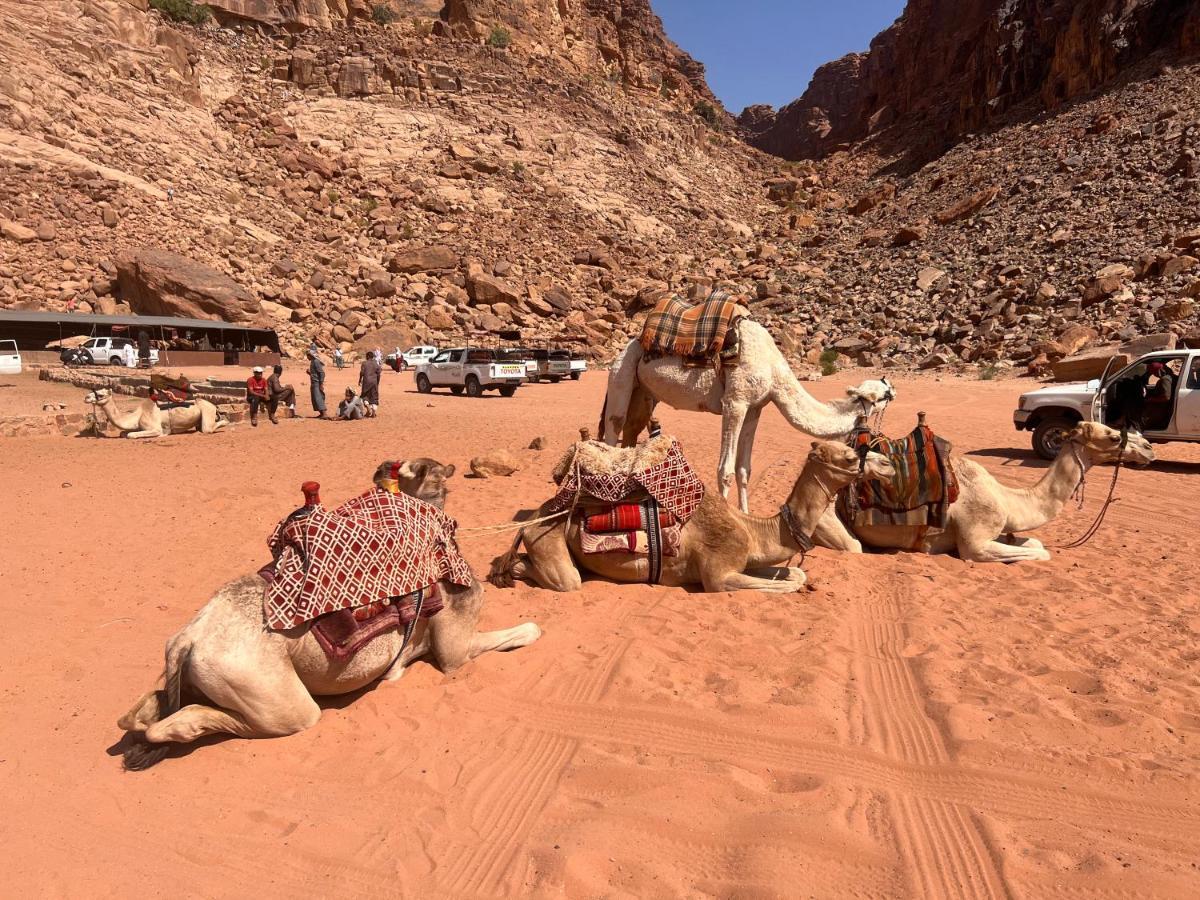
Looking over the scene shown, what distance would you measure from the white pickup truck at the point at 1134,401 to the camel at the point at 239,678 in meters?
10.5

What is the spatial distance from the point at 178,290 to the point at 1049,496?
39.3 meters

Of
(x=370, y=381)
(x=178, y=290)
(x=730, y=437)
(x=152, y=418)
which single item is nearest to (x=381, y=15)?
(x=178, y=290)

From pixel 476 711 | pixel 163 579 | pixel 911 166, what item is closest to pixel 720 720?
pixel 476 711

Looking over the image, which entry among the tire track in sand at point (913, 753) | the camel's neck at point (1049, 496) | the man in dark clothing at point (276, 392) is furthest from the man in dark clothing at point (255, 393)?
the camel's neck at point (1049, 496)

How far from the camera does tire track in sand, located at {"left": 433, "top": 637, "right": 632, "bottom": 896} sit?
8.54 ft

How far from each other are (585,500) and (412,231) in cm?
4556

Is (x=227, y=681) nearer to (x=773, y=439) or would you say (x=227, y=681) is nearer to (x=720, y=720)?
(x=720, y=720)

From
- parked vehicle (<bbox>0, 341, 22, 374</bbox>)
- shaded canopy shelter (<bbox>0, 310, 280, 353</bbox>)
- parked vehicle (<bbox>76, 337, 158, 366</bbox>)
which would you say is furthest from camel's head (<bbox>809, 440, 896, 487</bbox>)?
shaded canopy shelter (<bbox>0, 310, 280, 353</bbox>)

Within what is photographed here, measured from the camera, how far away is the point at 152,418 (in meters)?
13.6

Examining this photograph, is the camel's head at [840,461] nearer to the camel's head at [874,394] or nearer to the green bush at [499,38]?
the camel's head at [874,394]

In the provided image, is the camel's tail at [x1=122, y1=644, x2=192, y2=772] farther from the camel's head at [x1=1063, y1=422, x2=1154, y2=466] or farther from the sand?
the camel's head at [x1=1063, y1=422, x2=1154, y2=466]

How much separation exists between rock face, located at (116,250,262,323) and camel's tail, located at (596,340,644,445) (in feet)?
112

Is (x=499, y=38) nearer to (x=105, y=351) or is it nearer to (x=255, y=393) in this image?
(x=105, y=351)

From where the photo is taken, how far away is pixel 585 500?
515cm
